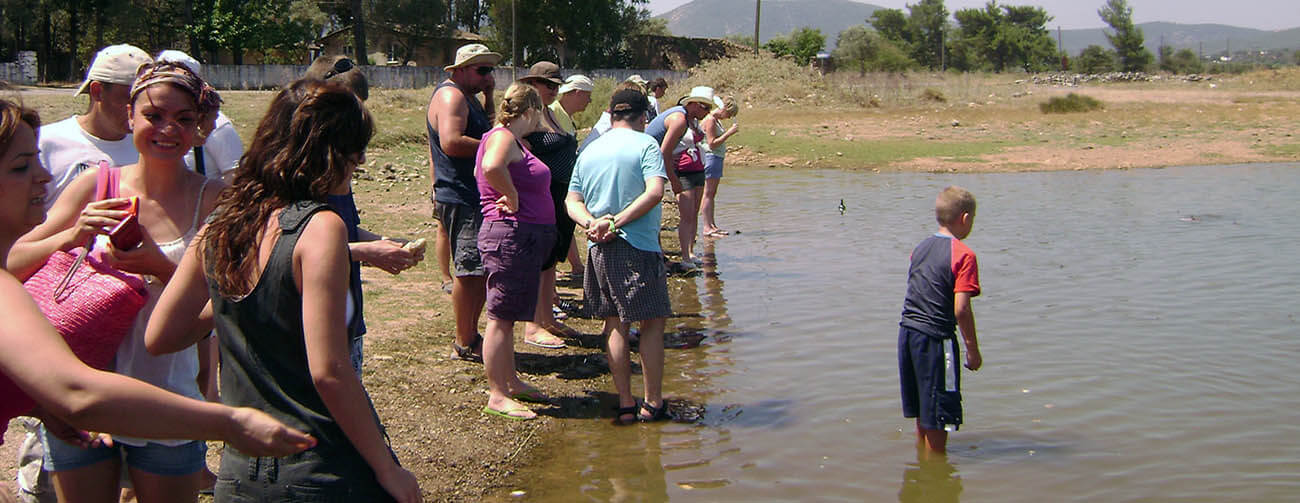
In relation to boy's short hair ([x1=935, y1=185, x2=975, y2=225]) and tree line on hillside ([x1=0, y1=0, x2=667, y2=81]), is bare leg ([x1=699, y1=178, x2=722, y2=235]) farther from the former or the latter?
tree line on hillside ([x1=0, y1=0, x2=667, y2=81])

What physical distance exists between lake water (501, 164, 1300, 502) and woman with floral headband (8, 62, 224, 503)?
199 cm

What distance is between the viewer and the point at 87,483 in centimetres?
326

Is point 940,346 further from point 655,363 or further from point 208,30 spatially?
point 208,30

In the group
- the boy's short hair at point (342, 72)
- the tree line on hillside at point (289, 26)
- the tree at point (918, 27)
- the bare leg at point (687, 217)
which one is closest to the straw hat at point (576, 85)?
the boy's short hair at point (342, 72)

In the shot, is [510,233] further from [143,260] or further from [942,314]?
[143,260]

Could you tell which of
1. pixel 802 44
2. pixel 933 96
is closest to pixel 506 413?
pixel 933 96

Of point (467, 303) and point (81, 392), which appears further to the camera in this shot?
point (467, 303)

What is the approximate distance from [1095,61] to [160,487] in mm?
99974

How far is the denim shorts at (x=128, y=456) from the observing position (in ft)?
10.6

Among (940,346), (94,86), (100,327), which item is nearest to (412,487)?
(100,327)

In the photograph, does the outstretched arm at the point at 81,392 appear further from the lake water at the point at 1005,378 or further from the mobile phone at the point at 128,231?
the lake water at the point at 1005,378

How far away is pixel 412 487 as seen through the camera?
8.93 feet

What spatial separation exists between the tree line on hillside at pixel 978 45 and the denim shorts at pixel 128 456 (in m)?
78.2

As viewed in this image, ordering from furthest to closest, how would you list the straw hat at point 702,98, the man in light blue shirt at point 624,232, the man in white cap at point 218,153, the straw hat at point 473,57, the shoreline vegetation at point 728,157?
the straw hat at point 702,98, the straw hat at point 473,57, the man in light blue shirt at point 624,232, the shoreline vegetation at point 728,157, the man in white cap at point 218,153
